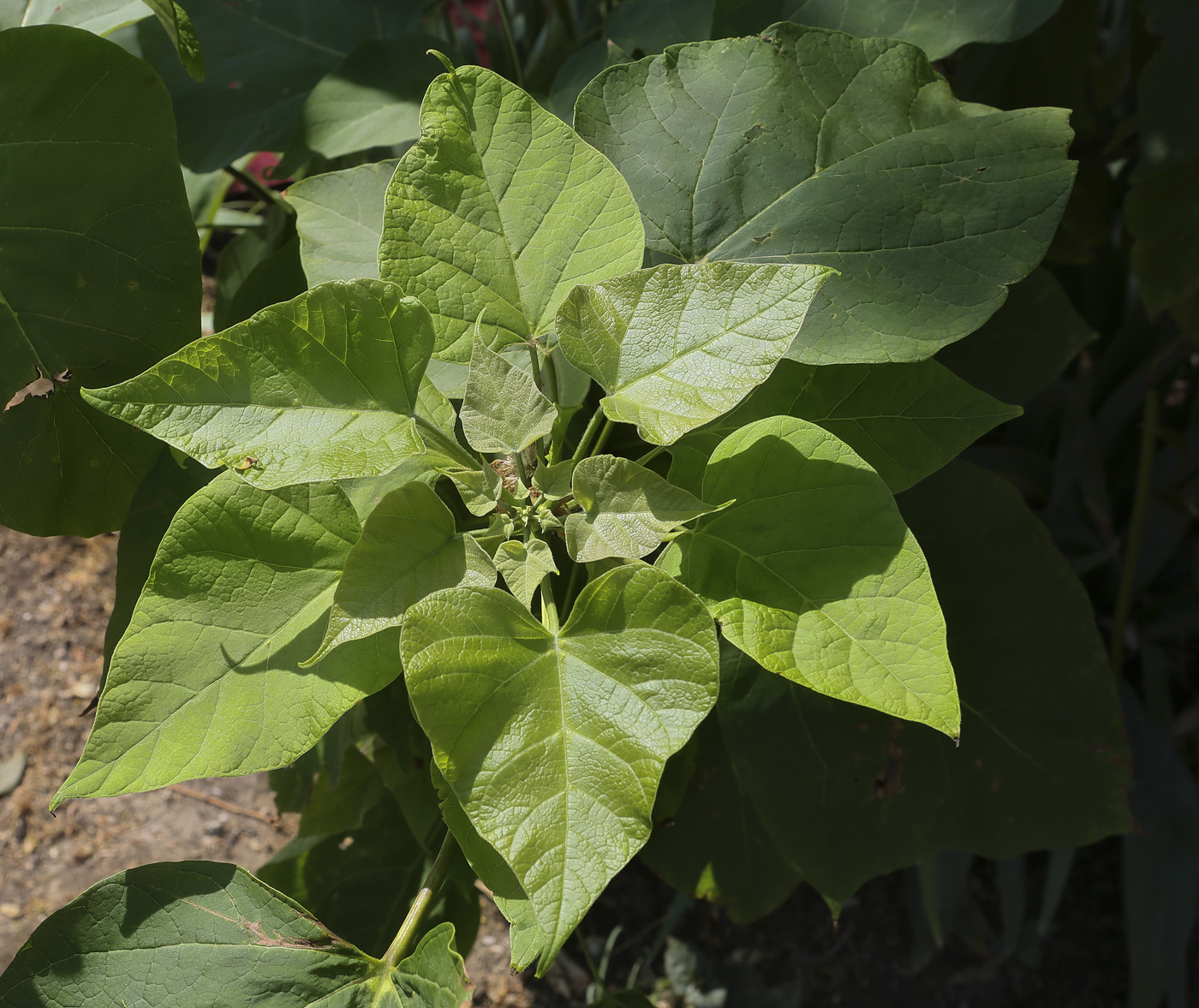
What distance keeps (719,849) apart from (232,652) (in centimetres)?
65

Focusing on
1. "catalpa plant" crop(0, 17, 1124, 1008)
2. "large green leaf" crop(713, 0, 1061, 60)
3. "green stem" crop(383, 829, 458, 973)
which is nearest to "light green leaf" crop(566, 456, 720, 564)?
"catalpa plant" crop(0, 17, 1124, 1008)

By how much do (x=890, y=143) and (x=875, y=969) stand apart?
1.57 metres

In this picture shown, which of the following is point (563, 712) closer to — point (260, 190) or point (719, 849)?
point (719, 849)

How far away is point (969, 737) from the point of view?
2.45 feet

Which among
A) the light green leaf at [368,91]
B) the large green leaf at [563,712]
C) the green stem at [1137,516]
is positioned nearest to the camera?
the large green leaf at [563,712]

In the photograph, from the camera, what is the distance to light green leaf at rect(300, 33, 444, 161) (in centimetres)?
80

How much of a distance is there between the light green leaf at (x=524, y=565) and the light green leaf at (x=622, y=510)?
0.02 meters

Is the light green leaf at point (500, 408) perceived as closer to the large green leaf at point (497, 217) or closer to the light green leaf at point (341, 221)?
the large green leaf at point (497, 217)

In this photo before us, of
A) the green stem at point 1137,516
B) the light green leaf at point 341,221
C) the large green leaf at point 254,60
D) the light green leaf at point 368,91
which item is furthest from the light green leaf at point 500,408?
the green stem at point 1137,516

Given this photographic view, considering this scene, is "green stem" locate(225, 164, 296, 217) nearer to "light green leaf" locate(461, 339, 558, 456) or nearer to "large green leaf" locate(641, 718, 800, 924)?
"light green leaf" locate(461, 339, 558, 456)

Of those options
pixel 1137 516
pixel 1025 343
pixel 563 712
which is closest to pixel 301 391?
pixel 563 712

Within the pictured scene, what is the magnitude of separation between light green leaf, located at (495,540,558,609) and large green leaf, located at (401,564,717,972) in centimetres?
2

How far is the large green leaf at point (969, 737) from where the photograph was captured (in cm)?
69

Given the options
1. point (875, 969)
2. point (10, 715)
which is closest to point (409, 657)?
point (875, 969)
